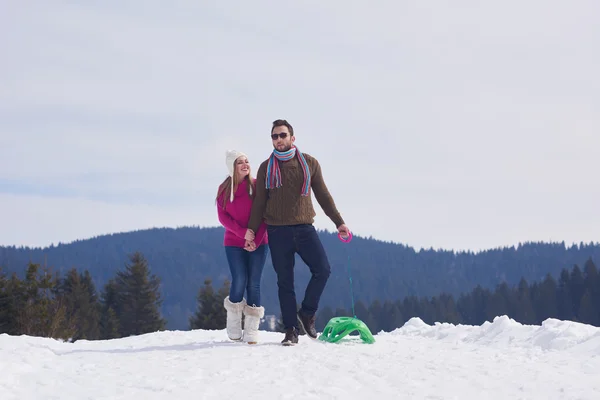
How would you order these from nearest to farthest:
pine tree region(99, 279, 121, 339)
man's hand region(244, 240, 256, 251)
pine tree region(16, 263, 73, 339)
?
man's hand region(244, 240, 256, 251) → pine tree region(16, 263, 73, 339) → pine tree region(99, 279, 121, 339)

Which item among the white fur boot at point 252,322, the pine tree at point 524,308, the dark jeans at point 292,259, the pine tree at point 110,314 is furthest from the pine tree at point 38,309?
the pine tree at point 524,308

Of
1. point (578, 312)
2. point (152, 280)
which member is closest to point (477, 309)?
point (578, 312)

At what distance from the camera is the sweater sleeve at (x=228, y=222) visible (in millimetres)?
7680

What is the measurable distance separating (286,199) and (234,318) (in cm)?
183

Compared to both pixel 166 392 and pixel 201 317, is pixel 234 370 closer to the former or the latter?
pixel 166 392

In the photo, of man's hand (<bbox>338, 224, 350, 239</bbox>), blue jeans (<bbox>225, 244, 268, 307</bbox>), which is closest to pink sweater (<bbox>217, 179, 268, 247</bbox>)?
blue jeans (<bbox>225, 244, 268, 307</bbox>)

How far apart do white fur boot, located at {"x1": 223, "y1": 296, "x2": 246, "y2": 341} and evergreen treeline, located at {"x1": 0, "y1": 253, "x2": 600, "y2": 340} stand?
2446cm

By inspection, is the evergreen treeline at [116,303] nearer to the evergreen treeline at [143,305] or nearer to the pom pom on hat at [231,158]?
the evergreen treeline at [143,305]

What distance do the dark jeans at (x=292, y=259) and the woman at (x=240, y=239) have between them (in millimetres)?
321

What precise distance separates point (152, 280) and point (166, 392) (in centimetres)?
5742

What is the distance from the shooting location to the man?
7.47 metres

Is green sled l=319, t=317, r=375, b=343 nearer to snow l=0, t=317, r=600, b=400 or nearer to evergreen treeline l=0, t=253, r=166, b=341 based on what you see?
snow l=0, t=317, r=600, b=400

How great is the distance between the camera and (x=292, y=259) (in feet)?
25.2

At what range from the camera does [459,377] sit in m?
5.54
